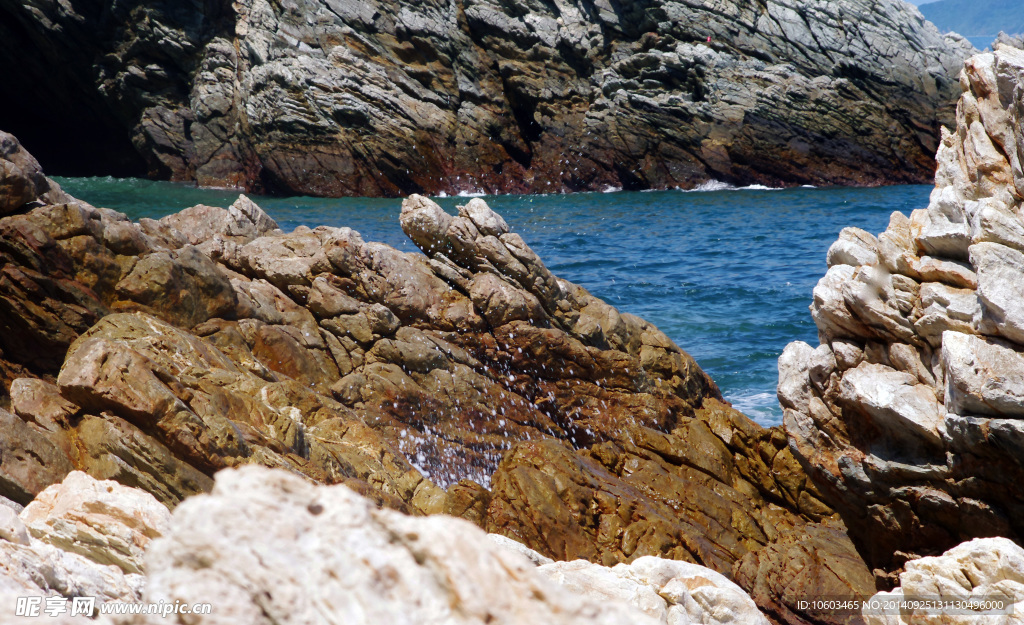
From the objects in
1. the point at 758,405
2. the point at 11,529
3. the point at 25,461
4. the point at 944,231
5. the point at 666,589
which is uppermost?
the point at 944,231

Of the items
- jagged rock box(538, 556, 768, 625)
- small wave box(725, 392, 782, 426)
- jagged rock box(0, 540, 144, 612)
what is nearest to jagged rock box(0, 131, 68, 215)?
jagged rock box(0, 540, 144, 612)

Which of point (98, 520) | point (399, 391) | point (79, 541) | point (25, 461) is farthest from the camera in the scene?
point (399, 391)

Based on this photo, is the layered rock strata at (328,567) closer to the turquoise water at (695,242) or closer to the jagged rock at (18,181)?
the jagged rock at (18,181)

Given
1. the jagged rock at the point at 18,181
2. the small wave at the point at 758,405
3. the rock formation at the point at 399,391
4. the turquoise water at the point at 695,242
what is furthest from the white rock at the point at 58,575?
the turquoise water at the point at 695,242

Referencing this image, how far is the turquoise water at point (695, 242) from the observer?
19.1 meters

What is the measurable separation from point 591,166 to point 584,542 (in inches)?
1466

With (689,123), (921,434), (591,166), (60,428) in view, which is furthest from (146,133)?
(921,434)

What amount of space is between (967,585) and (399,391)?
7.88 meters

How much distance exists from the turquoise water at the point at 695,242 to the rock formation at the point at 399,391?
3.26m

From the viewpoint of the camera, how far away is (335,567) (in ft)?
8.38

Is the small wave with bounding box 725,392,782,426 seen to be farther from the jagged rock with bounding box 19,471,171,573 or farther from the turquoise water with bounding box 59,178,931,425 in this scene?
the jagged rock with bounding box 19,471,171,573

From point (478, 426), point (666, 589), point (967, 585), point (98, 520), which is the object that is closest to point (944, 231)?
point (967, 585)

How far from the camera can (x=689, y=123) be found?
1690 inches

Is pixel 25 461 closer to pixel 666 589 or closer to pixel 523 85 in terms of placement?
pixel 666 589
